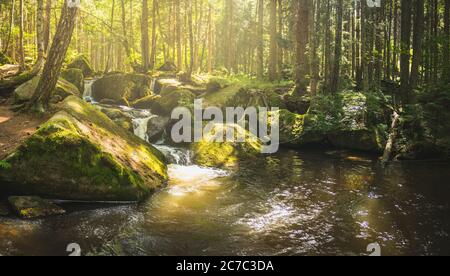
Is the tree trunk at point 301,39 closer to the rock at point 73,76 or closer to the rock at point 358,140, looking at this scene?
the rock at point 358,140

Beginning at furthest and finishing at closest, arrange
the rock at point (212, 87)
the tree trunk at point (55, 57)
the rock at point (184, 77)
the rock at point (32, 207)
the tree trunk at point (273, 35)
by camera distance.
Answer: the rock at point (184, 77), the tree trunk at point (273, 35), the rock at point (212, 87), the tree trunk at point (55, 57), the rock at point (32, 207)

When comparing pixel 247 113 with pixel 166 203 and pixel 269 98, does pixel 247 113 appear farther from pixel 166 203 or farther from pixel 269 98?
pixel 166 203

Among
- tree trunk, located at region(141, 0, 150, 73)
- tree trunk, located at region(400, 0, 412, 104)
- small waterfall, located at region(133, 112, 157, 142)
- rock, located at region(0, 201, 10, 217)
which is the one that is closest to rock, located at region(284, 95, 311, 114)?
tree trunk, located at region(400, 0, 412, 104)

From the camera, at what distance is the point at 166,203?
8656mm

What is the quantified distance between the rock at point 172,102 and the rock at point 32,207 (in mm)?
11528

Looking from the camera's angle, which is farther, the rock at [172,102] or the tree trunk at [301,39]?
the rock at [172,102]

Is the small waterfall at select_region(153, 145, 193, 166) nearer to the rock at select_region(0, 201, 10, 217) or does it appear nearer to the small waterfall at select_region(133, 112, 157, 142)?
the small waterfall at select_region(133, 112, 157, 142)

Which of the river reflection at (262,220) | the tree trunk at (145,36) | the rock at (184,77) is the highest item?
the tree trunk at (145,36)

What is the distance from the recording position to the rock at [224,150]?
43.8 feet

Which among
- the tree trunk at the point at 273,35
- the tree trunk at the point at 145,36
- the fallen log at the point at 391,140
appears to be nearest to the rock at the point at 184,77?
the tree trunk at the point at 145,36

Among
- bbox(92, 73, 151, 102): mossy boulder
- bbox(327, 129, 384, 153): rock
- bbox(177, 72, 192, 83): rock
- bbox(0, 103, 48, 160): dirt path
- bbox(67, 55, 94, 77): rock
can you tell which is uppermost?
bbox(67, 55, 94, 77): rock

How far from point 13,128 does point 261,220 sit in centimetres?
718

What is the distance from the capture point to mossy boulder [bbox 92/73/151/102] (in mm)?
21516

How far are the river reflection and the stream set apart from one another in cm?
2
